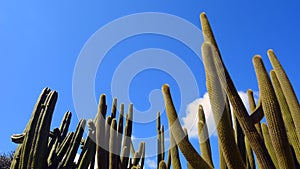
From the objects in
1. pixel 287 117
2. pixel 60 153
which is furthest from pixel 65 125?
pixel 287 117

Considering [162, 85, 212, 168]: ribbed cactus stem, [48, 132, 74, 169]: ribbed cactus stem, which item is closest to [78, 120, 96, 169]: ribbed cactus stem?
[48, 132, 74, 169]: ribbed cactus stem

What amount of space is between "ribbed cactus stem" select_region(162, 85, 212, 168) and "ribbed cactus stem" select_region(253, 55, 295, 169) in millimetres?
366

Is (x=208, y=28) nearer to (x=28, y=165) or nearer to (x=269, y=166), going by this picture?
(x=269, y=166)

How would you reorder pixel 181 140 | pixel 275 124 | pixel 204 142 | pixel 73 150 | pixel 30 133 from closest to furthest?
pixel 275 124 < pixel 181 140 < pixel 204 142 < pixel 30 133 < pixel 73 150

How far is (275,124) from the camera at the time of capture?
1.26m

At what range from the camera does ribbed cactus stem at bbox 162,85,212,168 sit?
1456 millimetres

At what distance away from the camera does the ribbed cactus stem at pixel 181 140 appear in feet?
4.78

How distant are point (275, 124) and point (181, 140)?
0.47 metres

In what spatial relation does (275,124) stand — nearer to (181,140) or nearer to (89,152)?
(181,140)

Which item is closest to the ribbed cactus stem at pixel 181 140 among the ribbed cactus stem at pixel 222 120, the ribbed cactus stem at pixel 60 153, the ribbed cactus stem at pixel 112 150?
the ribbed cactus stem at pixel 222 120

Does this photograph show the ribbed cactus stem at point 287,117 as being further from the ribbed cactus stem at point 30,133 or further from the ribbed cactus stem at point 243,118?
the ribbed cactus stem at point 30,133

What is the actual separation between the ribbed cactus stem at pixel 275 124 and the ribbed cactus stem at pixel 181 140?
1.20 feet

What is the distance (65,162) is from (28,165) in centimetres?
62

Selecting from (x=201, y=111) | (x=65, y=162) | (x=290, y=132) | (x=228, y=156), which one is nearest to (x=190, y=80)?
(x=201, y=111)
